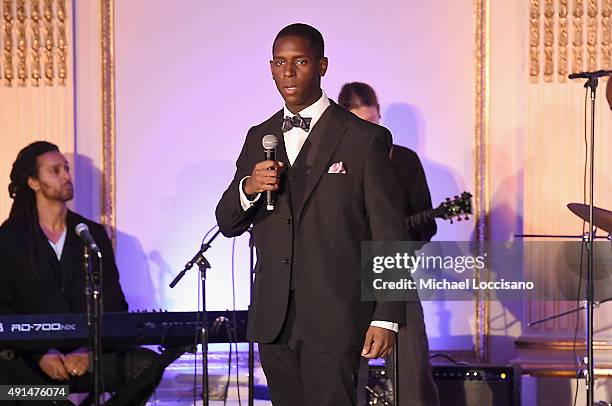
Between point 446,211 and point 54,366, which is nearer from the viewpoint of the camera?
point 446,211

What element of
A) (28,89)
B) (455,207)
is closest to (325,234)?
(455,207)

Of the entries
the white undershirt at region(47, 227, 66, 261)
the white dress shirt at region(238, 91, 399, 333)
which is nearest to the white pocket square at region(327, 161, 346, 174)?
the white dress shirt at region(238, 91, 399, 333)

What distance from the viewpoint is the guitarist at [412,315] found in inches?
196

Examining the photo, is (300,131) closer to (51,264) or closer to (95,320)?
(95,320)

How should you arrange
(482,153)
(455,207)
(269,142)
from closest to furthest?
1. (269,142)
2. (455,207)
3. (482,153)

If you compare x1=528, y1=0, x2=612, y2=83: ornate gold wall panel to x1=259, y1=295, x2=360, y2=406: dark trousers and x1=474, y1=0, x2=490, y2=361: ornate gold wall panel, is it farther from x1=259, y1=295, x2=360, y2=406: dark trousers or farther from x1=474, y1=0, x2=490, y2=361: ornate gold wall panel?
x1=259, y1=295, x2=360, y2=406: dark trousers

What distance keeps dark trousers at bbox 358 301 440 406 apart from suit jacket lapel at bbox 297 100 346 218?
168 cm

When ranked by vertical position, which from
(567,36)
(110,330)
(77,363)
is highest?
(567,36)

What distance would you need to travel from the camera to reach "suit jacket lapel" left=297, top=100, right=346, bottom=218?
11.2 feet

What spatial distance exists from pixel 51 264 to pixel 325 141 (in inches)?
113

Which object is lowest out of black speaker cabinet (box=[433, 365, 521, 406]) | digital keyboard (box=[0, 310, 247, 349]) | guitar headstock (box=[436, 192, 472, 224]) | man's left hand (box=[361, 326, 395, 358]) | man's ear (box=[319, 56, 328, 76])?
black speaker cabinet (box=[433, 365, 521, 406])

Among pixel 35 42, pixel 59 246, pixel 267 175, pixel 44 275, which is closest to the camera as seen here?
pixel 267 175

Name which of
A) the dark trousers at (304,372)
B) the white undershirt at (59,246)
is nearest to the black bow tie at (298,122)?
the dark trousers at (304,372)

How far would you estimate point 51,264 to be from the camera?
5840mm
